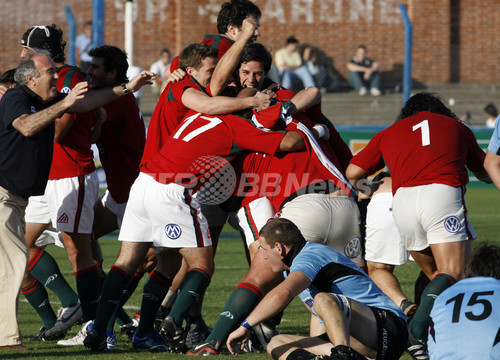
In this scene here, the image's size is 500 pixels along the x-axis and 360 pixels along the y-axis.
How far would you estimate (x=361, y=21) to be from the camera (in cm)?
2528

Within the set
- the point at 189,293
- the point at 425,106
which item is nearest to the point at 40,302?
the point at 189,293

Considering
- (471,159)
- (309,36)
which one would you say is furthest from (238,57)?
(309,36)

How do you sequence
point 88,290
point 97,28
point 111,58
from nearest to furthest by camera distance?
point 88,290 < point 111,58 < point 97,28

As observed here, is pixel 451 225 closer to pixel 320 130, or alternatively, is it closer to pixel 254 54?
pixel 320 130

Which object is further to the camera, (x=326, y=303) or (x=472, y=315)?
(x=326, y=303)

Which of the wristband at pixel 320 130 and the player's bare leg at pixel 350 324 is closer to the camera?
the player's bare leg at pixel 350 324

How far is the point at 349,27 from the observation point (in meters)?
25.2

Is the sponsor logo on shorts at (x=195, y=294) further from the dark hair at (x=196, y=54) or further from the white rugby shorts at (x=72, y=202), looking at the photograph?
the dark hair at (x=196, y=54)

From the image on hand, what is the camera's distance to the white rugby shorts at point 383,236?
274 inches

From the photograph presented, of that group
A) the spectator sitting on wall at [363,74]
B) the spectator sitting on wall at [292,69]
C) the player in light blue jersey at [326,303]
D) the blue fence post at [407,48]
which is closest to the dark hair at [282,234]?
the player in light blue jersey at [326,303]

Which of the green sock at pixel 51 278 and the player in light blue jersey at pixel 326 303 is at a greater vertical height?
the player in light blue jersey at pixel 326 303

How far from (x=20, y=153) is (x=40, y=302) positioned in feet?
5.04

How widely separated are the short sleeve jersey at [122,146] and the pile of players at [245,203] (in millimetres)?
27

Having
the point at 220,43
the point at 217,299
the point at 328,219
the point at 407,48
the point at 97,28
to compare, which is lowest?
the point at 217,299
